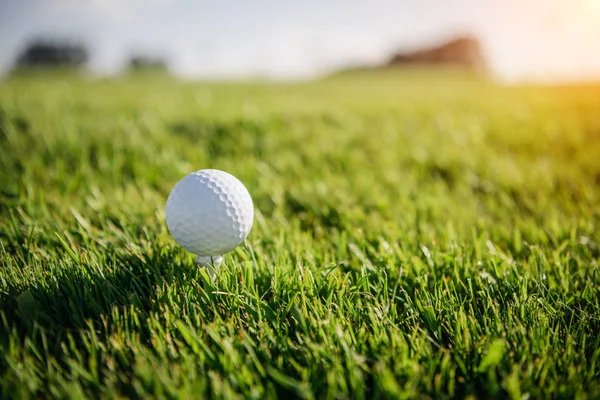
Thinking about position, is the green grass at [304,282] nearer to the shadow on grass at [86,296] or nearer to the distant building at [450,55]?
the shadow on grass at [86,296]

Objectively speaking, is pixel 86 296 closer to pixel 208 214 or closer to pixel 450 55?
pixel 208 214

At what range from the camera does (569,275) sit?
1.89 meters

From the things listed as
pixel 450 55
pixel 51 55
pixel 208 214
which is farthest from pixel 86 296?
pixel 450 55

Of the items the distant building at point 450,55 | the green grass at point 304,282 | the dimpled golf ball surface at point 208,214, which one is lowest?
the green grass at point 304,282

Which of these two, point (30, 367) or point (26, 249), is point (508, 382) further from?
point (26, 249)

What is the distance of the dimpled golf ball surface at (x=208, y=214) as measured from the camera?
1669mm

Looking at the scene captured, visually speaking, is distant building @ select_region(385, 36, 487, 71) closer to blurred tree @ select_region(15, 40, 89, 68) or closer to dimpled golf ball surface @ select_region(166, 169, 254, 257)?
blurred tree @ select_region(15, 40, 89, 68)

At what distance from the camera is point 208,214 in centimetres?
171

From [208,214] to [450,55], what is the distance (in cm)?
5049

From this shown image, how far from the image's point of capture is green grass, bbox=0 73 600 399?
4.25ft

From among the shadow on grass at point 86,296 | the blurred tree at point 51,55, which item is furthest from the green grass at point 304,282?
the blurred tree at point 51,55

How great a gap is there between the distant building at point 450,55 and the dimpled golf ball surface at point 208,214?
44780 millimetres

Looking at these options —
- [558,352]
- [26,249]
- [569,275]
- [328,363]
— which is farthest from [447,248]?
[26,249]

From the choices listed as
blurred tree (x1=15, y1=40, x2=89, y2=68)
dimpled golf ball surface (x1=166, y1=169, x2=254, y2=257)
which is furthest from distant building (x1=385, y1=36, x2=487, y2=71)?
dimpled golf ball surface (x1=166, y1=169, x2=254, y2=257)
